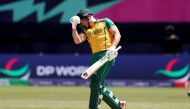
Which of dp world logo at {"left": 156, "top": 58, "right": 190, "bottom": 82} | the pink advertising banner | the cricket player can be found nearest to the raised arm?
the cricket player

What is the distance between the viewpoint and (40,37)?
22109mm

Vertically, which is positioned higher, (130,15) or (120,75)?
(130,15)

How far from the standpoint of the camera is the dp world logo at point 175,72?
2014 cm

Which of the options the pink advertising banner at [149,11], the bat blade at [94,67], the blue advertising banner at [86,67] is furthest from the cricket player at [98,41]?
the pink advertising banner at [149,11]

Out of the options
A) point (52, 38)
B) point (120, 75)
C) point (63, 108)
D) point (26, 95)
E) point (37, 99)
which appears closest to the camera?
point (63, 108)

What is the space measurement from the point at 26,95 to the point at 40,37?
6.48 m

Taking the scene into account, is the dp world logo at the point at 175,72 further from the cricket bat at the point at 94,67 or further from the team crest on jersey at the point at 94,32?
the cricket bat at the point at 94,67

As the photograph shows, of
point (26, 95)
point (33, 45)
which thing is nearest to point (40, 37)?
point (33, 45)

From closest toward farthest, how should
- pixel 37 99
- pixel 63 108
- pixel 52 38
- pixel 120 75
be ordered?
pixel 63 108
pixel 37 99
pixel 120 75
pixel 52 38

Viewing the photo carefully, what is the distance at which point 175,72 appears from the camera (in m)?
20.3

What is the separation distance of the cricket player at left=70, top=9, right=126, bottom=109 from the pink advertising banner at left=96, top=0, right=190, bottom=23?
1052 cm

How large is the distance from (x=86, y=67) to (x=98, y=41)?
31.5 ft

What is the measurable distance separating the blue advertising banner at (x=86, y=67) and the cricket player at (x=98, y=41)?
9493 millimetres

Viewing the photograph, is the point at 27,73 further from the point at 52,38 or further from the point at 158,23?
the point at 158,23
